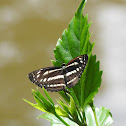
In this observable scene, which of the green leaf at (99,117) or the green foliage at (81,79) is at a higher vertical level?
the green foliage at (81,79)

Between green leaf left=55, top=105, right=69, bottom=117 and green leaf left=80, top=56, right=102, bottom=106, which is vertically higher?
green leaf left=80, top=56, right=102, bottom=106

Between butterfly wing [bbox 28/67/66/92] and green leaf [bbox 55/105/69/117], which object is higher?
butterfly wing [bbox 28/67/66/92]

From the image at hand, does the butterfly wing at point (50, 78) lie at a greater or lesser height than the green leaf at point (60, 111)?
greater

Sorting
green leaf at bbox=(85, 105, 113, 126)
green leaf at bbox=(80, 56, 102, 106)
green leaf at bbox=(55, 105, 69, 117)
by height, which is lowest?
green leaf at bbox=(85, 105, 113, 126)

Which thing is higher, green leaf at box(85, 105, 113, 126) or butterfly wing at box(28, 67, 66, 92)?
butterfly wing at box(28, 67, 66, 92)

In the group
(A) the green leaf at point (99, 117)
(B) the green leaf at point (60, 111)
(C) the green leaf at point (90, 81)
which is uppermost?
(C) the green leaf at point (90, 81)
